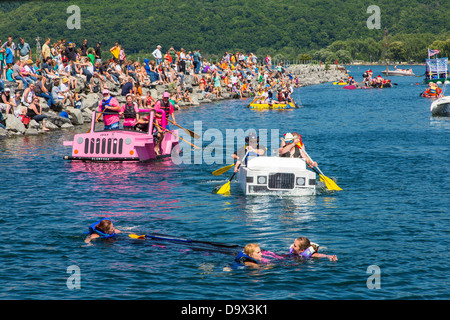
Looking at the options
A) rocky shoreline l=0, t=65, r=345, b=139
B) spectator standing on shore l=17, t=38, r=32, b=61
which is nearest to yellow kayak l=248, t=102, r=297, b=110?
rocky shoreline l=0, t=65, r=345, b=139

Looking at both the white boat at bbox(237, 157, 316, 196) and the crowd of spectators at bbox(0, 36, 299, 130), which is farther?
the crowd of spectators at bbox(0, 36, 299, 130)

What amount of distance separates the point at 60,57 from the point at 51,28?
343ft

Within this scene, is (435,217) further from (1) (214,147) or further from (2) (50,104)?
(2) (50,104)

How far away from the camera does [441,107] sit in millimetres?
42719

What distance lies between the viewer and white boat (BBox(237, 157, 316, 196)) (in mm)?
17125

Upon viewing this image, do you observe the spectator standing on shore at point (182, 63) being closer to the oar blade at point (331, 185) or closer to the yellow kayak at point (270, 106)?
the yellow kayak at point (270, 106)

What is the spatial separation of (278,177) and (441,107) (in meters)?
29.4

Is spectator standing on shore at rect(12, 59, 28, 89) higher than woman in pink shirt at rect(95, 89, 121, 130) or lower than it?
higher

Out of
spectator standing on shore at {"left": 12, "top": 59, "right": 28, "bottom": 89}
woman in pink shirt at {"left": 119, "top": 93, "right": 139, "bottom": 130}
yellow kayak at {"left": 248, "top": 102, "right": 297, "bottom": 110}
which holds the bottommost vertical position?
woman in pink shirt at {"left": 119, "top": 93, "right": 139, "bottom": 130}

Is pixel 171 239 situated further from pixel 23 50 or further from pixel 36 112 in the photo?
pixel 23 50

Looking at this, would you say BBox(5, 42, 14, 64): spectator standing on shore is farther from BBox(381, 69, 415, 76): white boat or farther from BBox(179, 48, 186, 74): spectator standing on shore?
BBox(381, 69, 415, 76): white boat

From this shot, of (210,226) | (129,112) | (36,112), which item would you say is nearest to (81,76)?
(36,112)

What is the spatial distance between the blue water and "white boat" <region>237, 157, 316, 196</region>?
0.98 ft
